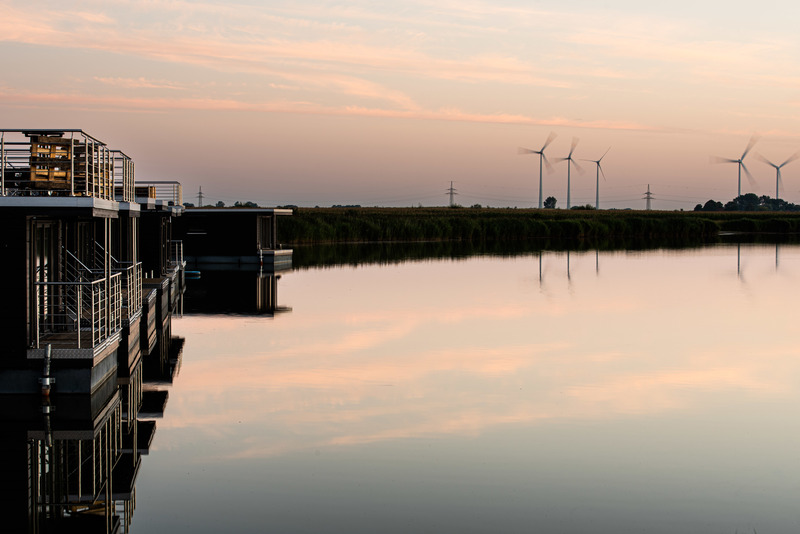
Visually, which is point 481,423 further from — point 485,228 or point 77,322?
point 485,228

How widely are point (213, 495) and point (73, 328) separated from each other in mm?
7254

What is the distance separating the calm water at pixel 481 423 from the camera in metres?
8.44

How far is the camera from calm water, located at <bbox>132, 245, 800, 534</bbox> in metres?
8.44

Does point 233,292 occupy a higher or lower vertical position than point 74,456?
higher

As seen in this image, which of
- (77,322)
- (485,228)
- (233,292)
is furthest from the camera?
(485,228)

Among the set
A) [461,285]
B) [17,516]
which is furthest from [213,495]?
[461,285]

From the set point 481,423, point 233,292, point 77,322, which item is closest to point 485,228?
point 233,292

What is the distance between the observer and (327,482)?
30.5ft

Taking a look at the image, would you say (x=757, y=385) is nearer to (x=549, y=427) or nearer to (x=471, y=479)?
(x=549, y=427)

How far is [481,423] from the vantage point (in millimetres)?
11812

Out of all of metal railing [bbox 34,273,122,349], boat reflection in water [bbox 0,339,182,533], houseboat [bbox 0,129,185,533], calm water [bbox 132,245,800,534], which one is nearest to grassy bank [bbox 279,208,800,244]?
calm water [bbox 132,245,800,534]

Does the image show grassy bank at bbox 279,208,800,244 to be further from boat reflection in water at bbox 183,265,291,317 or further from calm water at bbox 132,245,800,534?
calm water at bbox 132,245,800,534

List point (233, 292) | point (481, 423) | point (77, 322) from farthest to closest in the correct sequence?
point (233, 292), point (77, 322), point (481, 423)

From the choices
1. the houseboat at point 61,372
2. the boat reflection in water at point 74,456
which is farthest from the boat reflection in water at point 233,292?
the boat reflection in water at point 74,456
